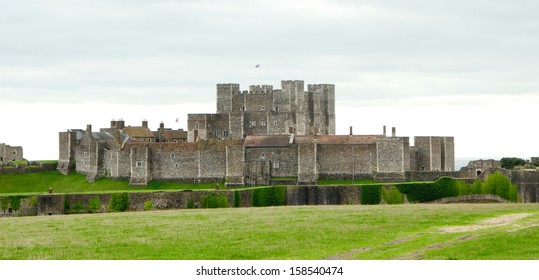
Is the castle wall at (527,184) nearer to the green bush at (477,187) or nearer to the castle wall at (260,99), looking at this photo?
the green bush at (477,187)

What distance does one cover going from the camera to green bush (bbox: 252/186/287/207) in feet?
226

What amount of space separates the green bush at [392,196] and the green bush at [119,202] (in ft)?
61.9

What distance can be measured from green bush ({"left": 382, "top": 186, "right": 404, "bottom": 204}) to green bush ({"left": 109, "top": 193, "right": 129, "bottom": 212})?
18.9 meters

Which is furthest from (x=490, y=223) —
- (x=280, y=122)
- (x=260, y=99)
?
(x=260, y=99)

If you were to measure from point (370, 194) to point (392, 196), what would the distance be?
5.32 ft

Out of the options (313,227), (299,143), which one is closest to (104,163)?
(299,143)

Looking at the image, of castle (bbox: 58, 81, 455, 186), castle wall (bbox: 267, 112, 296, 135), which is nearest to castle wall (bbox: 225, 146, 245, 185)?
castle (bbox: 58, 81, 455, 186)

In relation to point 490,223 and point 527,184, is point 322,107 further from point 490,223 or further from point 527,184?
point 490,223

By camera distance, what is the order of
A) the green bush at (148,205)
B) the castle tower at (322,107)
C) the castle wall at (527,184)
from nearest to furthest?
the green bush at (148,205), the castle wall at (527,184), the castle tower at (322,107)

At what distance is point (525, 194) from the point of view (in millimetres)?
72688

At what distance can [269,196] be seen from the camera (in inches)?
2756

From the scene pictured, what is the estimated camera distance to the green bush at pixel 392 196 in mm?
69625

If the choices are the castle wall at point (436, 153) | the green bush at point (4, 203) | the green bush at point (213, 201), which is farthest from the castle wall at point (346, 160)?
the green bush at point (4, 203)
